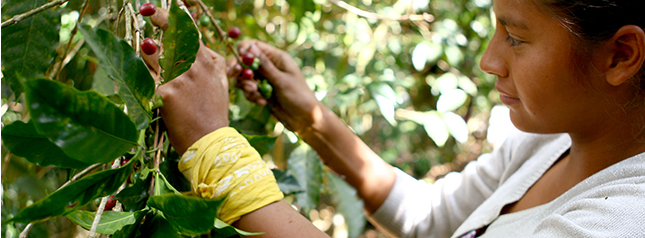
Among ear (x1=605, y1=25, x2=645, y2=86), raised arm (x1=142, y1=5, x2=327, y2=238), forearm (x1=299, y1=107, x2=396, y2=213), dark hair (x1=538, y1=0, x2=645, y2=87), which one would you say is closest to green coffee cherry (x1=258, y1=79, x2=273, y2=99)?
forearm (x1=299, y1=107, x2=396, y2=213)

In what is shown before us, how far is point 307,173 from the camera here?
1242mm

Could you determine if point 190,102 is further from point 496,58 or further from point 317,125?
point 496,58

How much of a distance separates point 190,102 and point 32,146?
29cm

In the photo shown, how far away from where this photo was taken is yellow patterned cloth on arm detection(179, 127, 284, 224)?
31.4 inches

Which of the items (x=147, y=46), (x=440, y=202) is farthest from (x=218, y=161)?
(x=440, y=202)

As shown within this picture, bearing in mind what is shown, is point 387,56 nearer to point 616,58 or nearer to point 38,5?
point 616,58

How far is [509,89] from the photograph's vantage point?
0.98 m

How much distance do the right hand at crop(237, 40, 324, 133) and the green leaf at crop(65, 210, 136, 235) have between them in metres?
0.57

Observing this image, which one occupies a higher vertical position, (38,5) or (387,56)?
(38,5)

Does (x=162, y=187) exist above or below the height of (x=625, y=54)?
below

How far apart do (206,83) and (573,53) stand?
0.74 m

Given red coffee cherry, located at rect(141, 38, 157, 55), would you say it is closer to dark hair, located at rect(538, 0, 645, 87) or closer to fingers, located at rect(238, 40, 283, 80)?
fingers, located at rect(238, 40, 283, 80)

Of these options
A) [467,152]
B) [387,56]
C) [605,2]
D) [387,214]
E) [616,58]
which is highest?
[605,2]

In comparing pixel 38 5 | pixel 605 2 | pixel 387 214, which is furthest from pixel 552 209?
pixel 38 5
